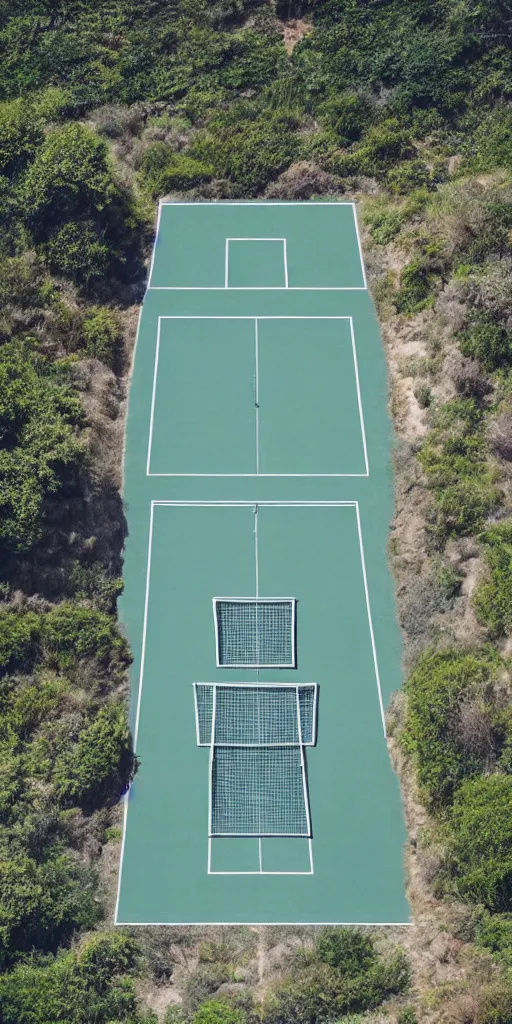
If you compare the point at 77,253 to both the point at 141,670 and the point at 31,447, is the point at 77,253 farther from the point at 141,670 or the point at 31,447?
the point at 141,670

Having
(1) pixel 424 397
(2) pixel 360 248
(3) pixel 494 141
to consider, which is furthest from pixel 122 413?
(3) pixel 494 141

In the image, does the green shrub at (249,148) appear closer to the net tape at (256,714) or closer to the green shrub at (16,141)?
the green shrub at (16,141)

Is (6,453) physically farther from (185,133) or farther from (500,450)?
(185,133)

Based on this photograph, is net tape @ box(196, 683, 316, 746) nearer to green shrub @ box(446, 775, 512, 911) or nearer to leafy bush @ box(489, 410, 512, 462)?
green shrub @ box(446, 775, 512, 911)

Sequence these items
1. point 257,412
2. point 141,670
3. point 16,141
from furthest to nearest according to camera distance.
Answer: point 16,141, point 257,412, point 141,670

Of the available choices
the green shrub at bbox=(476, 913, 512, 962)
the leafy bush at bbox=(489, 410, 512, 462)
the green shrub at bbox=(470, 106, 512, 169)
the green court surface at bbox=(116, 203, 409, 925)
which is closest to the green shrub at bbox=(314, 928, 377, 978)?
the green court surface at bbox=(116, 203, 409, 925)

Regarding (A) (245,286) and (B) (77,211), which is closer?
(A) (245,286)

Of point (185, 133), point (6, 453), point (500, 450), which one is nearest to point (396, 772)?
point (500, 450)
